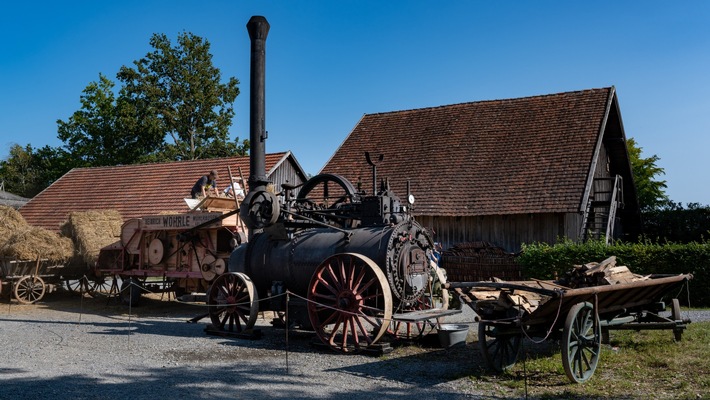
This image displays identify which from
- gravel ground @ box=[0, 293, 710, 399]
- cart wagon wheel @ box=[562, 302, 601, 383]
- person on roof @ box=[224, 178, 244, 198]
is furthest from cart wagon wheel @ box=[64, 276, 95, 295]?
cart wagon wheel @ box=[562, 302, 601, 383]

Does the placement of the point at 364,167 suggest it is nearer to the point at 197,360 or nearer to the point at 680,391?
the point at 197,360

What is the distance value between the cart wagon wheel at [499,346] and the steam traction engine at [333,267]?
1834mm

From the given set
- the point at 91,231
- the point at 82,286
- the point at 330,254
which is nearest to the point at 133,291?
the point at 82,286

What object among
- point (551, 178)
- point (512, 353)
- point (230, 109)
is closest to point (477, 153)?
point (551, 178)

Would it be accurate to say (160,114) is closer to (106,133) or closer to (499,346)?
(106,133)

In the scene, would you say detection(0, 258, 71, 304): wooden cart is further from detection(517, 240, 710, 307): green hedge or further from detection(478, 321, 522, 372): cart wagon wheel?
detection(478, 321, 522, 372): cart wagon wheel

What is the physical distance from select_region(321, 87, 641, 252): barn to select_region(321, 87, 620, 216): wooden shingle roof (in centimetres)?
4

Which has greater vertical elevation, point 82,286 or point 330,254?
point 330,254

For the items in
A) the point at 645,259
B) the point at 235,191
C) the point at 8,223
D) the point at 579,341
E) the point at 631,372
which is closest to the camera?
the point at 579,341

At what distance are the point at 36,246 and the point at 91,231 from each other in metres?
1.60

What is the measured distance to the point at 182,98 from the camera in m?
44.6

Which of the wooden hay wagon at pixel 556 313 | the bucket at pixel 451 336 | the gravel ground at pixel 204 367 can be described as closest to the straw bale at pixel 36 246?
the gravel ground at pixel 204 367

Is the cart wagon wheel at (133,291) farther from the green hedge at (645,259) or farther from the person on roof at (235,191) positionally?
the green hedge at (645,259)

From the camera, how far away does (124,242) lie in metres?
16.8
